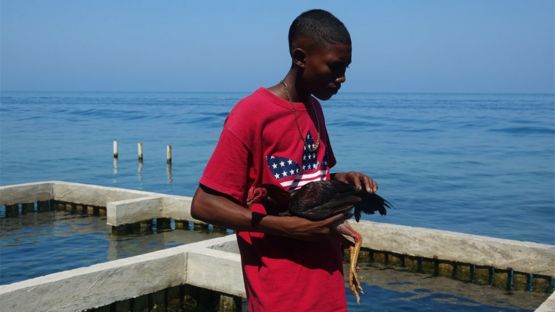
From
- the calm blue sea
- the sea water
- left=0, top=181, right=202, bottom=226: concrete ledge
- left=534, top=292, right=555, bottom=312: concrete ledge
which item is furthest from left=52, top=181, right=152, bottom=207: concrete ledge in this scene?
left=534, top=292, right=555, bottom=312: concrete ledge

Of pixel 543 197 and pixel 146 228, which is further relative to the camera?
pixel 543 197

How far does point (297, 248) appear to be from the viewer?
2.73 m

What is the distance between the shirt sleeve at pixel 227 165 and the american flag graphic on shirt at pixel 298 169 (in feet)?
0.46

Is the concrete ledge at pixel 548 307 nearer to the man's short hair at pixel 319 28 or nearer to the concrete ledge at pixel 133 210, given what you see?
the man's short hair at pixel 319 28

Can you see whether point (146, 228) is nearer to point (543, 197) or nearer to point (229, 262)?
point (229, 262)

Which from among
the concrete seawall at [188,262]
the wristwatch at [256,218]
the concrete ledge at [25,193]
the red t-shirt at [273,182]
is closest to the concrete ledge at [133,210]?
the concrete seawall at [188,262]

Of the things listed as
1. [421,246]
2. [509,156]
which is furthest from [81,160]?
[421,246]

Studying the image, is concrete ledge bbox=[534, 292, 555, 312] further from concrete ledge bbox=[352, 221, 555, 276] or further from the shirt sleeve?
the shirt sleeve

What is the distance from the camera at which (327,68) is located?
8.85ft

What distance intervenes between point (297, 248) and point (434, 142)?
187ft

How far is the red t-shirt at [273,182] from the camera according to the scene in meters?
2.65

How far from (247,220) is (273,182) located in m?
0.22

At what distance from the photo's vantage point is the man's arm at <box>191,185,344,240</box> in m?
2.57

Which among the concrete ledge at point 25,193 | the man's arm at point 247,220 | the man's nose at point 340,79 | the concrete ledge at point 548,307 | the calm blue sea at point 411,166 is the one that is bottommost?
the calm blue sea at point 411,166
